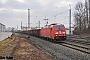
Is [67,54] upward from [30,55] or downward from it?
downward

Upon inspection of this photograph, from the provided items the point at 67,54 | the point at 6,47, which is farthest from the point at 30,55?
the point at 6,47

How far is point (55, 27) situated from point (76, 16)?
43589 millimetres

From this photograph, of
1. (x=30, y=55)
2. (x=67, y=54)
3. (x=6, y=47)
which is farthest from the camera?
(x=6, y=47)

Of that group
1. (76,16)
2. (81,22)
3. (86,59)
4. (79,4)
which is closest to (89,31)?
(81,22)

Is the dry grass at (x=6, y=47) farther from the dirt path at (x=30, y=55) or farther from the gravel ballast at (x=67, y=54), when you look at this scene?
the gravel ballast at (x=67, y=54)

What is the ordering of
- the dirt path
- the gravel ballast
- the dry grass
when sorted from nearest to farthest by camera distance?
the dirt path < the gravel ballast < the dry grass

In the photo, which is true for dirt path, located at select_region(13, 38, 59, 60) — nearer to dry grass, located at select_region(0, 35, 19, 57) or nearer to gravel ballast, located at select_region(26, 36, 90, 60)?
dry grass, located at select_region(0, 35, 19, 57)

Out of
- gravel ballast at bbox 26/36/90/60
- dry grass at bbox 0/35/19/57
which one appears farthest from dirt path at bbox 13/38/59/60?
gravel ballast at bbox 26/36/90/60

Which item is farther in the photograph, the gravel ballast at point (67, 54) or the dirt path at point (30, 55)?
the gravel ballast at point (67, 54)

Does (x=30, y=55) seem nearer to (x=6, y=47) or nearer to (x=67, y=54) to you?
(x=67, y=54)

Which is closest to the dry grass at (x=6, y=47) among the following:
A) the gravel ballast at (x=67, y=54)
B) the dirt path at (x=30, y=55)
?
the dirt path at (x=30, y=55)

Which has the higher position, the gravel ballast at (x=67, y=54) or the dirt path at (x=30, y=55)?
the dirt path at (x=30, y=55)

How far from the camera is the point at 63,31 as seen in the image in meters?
30.8

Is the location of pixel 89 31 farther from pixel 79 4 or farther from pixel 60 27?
pixel 79 4
